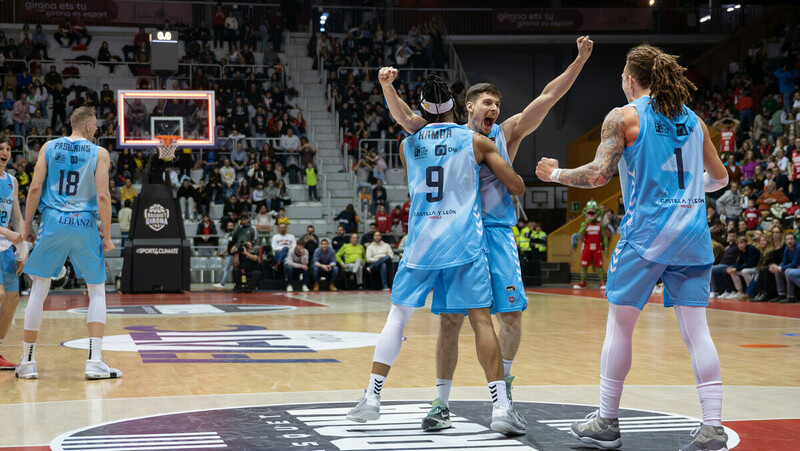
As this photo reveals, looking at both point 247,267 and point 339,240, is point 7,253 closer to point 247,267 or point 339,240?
point 247,267

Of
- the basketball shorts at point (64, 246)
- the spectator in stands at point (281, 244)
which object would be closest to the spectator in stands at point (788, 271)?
the spectator in stands at point (281, 244)

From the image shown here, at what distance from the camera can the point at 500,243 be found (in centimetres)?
510

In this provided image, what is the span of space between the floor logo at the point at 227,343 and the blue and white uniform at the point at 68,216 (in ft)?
4.36

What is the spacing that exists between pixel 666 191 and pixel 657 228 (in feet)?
0.65

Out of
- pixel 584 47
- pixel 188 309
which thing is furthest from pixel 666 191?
pixel 188 309

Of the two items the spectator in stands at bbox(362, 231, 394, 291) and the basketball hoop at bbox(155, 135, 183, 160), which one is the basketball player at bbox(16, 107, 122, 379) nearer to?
the basketball hoop at bbox(155, 135, 183, 160)

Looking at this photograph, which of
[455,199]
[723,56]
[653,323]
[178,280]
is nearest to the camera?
[455,199]

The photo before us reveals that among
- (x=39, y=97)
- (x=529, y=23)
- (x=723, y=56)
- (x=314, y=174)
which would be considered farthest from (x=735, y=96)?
(x=39, y=97)

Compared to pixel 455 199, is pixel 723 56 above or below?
above

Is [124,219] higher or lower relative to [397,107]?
lower

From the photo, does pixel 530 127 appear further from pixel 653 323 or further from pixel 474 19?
pixel 474 19

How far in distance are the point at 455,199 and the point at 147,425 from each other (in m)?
2.11

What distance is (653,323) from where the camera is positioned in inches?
450

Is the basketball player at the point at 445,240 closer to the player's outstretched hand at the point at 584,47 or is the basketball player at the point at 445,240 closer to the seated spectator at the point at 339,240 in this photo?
the player's outstretched hand at the point at 584,47
